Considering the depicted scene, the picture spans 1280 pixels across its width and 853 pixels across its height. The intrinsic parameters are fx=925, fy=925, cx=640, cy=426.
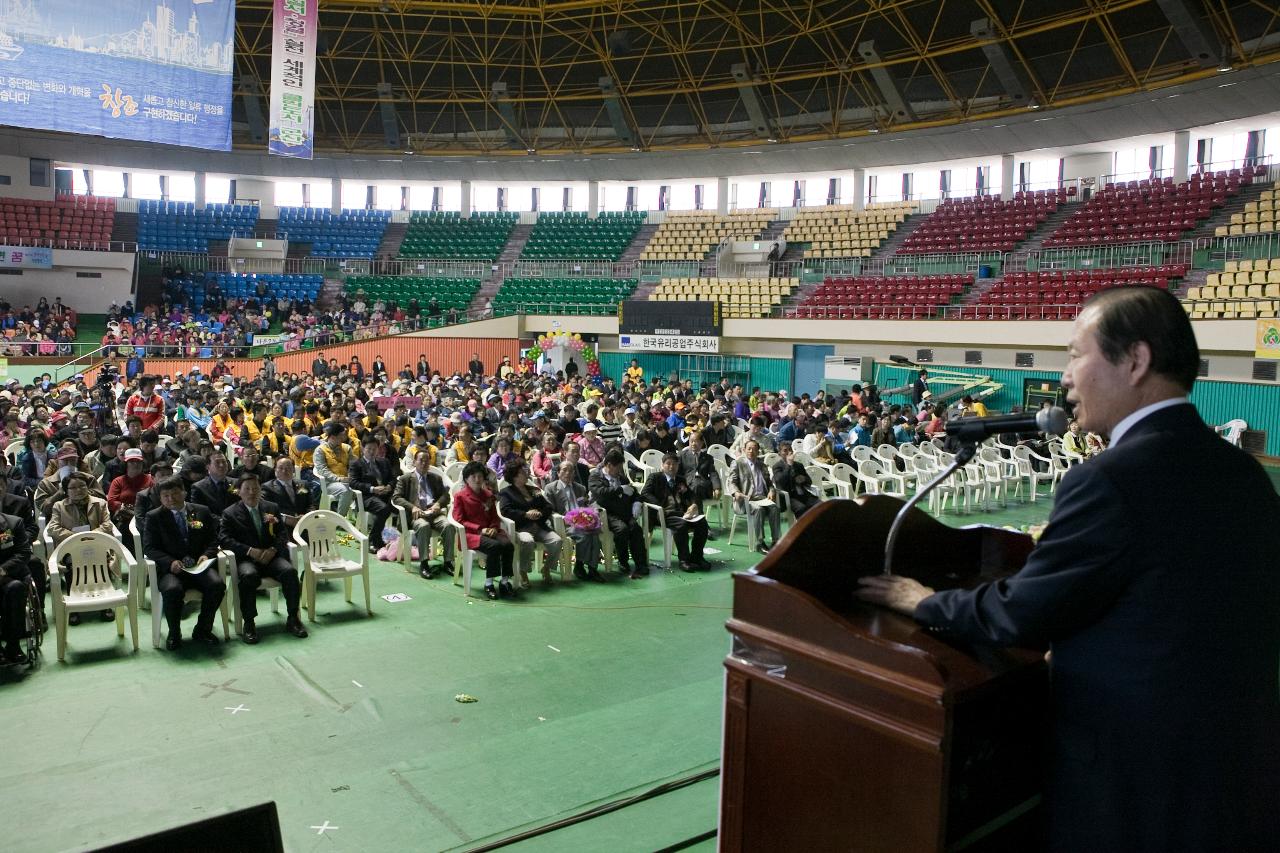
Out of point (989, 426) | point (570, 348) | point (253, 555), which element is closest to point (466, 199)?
point (570, 348)

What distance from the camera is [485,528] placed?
8.42 meters

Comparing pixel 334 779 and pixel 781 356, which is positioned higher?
pixel 781 356

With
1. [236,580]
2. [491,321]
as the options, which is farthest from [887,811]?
[491,321]

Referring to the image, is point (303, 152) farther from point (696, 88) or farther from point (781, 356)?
point (696, 88)

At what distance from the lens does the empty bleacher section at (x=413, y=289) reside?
33812mm

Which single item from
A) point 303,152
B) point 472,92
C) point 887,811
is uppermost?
point 472,92

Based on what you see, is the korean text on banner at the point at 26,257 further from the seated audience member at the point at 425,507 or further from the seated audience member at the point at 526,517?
the seated audience member at the point at 526,517

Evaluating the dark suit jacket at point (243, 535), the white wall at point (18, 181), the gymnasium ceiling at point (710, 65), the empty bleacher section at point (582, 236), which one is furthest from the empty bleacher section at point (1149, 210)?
the white wall at point (18, 181)

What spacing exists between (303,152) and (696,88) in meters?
18.6

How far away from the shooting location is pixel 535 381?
22453 mm

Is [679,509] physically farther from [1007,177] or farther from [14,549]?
[1007,177]

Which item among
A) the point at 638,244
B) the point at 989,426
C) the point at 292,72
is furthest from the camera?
the point at 638,244

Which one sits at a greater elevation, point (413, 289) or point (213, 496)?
point (413, 289)

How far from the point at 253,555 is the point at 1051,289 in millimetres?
20916
